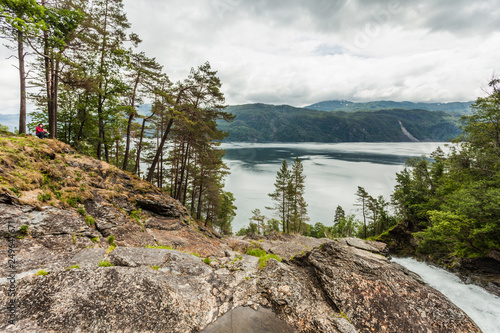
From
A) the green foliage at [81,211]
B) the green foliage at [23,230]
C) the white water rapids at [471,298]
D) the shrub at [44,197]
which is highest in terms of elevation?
the shrub at [44,197]

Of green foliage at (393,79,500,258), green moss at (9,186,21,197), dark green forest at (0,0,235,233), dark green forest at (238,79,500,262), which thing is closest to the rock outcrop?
green moss at (9,186,21,197)

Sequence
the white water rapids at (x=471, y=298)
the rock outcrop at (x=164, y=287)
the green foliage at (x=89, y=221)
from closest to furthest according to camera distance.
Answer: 1. the rock outcrop at (x=164, y=287)
2. the green foliage at (x=89, y=221)
3. the white water rapids at (x=471, y=298)

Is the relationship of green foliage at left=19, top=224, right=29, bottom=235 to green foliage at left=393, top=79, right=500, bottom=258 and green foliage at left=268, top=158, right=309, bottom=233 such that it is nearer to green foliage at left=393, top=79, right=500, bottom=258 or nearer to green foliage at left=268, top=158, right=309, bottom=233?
green foliage at left=393, top=79, right=500, bottom=258

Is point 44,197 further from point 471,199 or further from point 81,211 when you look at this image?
point 471,199

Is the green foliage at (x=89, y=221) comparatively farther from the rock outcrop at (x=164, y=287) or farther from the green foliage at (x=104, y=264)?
the green foliage at (x=104, y=264)

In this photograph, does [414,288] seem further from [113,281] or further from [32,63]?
[32,63]

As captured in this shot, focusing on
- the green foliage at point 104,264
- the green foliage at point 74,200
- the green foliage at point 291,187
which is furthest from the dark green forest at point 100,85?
the green foliage at point 291,187

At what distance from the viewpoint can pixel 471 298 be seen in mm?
10328

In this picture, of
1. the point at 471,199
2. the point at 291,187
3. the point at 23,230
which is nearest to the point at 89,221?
the point at 23,230

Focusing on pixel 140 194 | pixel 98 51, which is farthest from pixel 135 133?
pixel 140 194

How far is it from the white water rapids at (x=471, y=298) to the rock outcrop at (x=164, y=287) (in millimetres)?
6375

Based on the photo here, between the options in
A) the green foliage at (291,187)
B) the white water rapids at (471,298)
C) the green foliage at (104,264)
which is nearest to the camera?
the green foliage at (104,264)

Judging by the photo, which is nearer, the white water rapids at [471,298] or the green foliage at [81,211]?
the green foliage at [81,211]

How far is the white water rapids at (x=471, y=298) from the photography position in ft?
27.5
